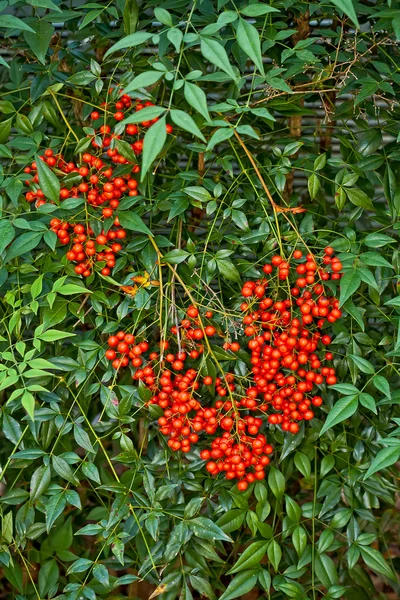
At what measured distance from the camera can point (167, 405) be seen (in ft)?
4.32

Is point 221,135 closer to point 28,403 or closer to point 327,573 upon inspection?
point 28,403

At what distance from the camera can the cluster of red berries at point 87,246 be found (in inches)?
50.6

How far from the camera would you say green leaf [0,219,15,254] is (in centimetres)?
119

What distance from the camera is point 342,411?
1234mm

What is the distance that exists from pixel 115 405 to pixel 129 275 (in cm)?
24

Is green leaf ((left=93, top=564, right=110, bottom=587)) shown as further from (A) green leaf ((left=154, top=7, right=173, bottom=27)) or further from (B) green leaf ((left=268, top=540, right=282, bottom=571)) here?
(A) green leaf ((left=154, top=7, right=173, bottom=27))

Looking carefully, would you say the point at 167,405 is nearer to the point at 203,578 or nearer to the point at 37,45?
the point at 203,578

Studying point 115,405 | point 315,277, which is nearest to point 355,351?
point 315,277

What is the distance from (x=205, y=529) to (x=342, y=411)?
348 mm

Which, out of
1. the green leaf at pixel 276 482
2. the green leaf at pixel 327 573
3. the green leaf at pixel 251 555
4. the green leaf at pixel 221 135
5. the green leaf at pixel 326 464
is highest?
the green leaf at pixel 221 135

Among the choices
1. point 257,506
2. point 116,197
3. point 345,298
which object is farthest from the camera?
point 257,506

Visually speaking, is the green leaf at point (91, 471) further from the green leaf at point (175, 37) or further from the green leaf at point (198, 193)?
the green leaf at point (175, 37)

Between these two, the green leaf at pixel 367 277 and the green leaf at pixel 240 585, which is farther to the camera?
the green leaf at pixel 240 585

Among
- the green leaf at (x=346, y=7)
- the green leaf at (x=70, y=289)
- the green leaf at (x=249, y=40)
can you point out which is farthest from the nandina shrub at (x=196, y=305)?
the green leaf at (x=346, y=7)
